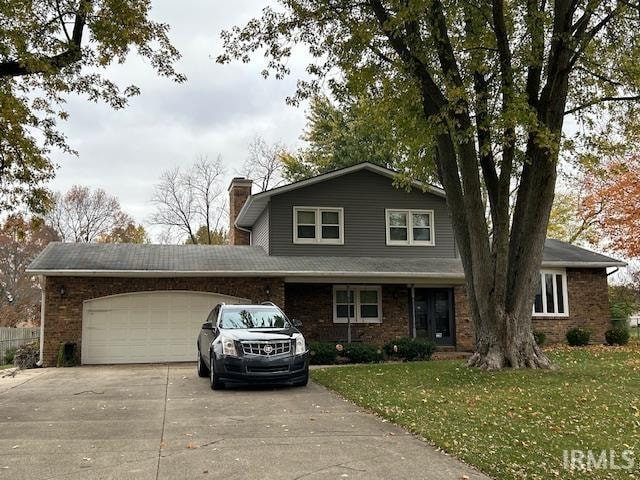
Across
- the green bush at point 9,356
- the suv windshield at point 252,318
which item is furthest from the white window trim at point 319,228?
the green bush at point 9,356

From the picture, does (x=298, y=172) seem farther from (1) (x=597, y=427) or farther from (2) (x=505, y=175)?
(1) (x=597, y=427)

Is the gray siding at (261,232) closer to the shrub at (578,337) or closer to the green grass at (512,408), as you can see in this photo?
the green grass at (512,408)

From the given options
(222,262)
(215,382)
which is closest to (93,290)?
(222,262)

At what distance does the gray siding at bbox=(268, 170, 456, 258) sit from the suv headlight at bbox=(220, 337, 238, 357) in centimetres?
879

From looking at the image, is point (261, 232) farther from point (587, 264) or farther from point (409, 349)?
point (587, 264)

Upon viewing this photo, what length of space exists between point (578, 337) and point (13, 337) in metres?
20.6

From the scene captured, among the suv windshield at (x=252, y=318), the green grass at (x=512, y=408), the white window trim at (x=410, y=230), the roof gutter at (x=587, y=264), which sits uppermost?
the white window trim at (x=410, y=230)

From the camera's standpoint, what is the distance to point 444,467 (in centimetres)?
542

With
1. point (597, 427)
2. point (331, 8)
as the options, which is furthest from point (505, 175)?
point (597, 427)

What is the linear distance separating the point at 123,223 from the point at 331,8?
33.0 meters

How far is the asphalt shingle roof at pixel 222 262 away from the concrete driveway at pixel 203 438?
601 centimetres

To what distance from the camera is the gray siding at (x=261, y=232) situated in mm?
19859

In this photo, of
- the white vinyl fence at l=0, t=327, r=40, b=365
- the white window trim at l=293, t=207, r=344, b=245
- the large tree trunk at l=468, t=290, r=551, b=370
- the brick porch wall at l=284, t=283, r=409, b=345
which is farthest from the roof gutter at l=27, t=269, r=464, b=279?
the white vinyl fence at l=0, t=327, r=40, b=365

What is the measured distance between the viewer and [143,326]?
55.2 ft
